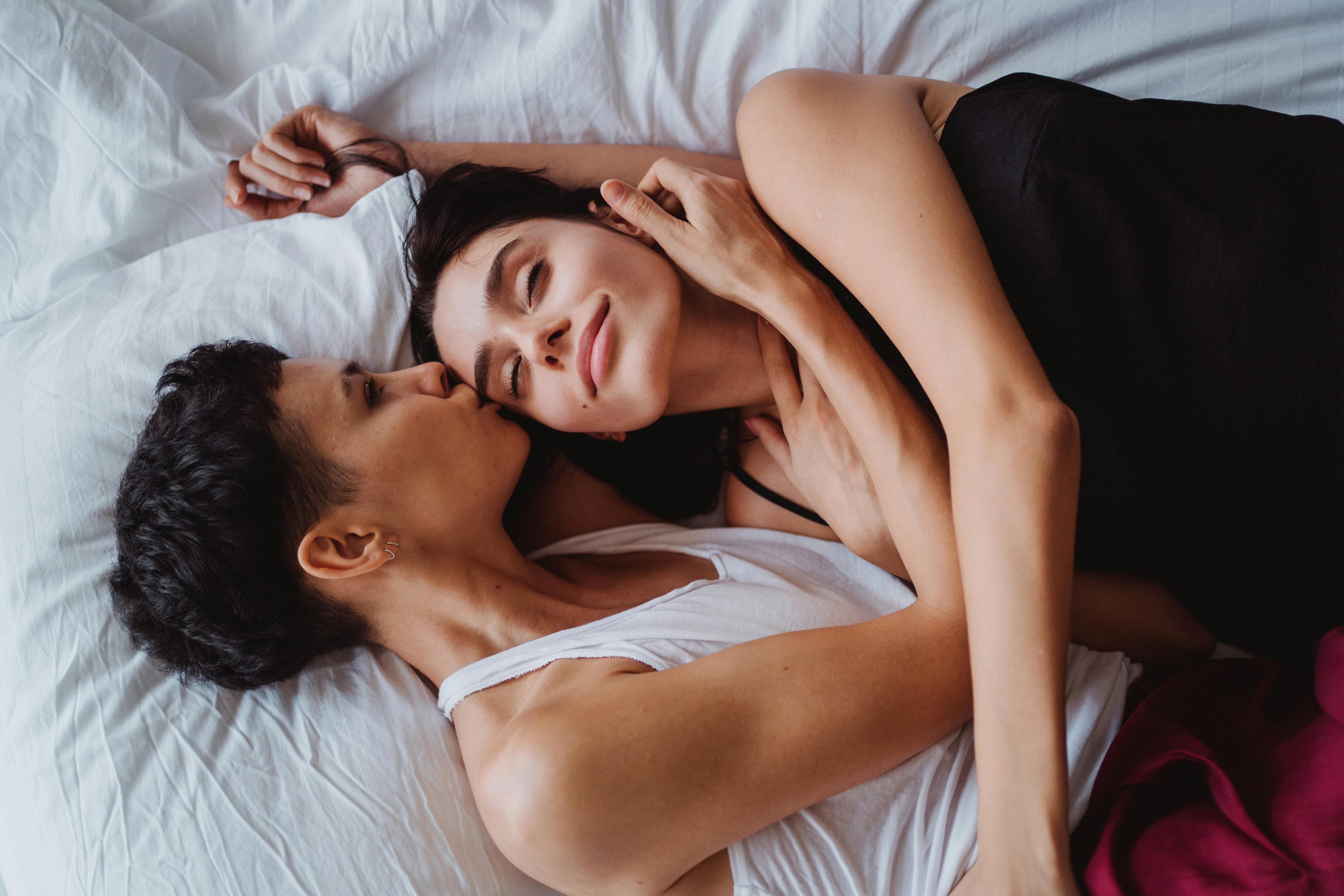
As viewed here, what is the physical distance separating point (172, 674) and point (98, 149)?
0.93 metres

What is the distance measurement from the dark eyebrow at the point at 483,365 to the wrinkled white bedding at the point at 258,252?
0.21 meters

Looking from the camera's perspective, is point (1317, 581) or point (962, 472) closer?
point (962, 472)

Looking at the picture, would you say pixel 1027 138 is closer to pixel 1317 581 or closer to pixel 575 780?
pixel 1317 581

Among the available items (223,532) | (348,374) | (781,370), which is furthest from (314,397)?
(781,370)

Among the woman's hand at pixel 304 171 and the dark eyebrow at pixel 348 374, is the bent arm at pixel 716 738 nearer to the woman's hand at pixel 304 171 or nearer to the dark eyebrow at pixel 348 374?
the dark eyebrow at pixel 348 374

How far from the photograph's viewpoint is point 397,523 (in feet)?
3.80

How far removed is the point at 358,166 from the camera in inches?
57.8

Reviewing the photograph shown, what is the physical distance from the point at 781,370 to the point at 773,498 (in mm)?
254

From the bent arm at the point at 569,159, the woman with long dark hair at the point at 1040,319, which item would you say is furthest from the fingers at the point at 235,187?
the woman with long dark hair at the point at 1040,319

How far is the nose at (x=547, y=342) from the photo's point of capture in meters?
1.14

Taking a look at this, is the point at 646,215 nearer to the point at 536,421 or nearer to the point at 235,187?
the point at 536,421

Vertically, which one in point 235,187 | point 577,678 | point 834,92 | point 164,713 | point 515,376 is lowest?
point 164,713

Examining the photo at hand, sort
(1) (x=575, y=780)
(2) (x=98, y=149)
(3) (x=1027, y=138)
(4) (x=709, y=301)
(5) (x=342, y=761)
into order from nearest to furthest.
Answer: (1) (x=575, y=780) → (3) (x=1027, y=138) → (5) (x=342, y=761) → (4) (x=709, y=301) → (2) (x=98, y=149)

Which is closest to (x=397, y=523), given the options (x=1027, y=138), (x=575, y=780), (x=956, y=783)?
(x=575, y=780)
